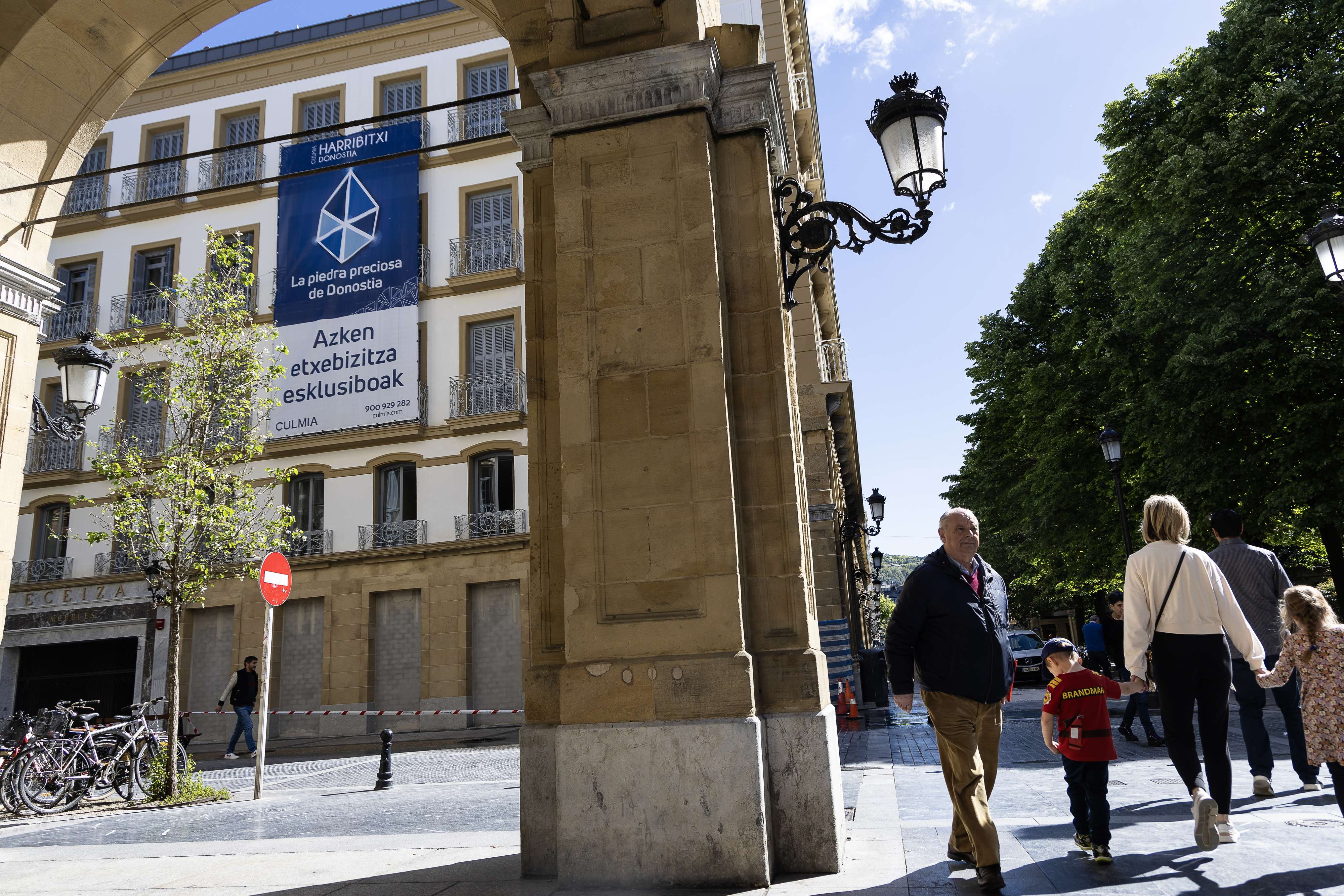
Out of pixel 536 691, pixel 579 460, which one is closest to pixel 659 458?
pixel 579 460

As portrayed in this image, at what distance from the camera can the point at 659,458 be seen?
17.4 feet

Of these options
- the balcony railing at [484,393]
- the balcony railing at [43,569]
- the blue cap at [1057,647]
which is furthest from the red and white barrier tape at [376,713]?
the blue cap at [1057,647]

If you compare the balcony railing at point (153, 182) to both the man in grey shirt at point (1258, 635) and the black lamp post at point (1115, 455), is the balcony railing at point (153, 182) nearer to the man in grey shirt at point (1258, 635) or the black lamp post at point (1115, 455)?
the black lamp post at point (1115, 455)

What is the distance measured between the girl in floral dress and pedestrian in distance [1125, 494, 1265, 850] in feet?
1.02

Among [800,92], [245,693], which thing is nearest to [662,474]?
[245,693]

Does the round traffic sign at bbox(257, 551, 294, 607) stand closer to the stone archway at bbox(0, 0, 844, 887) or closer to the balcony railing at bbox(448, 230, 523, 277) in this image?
the stone archway at bbox(0, 0, 844, 887)

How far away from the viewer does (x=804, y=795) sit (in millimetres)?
4891

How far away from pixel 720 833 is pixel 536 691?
4.76 ft

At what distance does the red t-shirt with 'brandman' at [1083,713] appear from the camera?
4.74 meters

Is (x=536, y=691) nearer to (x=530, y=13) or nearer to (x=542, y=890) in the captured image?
(x=542, y=890)

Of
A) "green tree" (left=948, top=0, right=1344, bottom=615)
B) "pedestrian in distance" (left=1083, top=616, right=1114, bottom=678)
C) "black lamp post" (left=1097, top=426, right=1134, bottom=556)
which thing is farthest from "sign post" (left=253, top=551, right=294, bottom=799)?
"green tree" (left=948, top=0, right=1344, bottom=615)

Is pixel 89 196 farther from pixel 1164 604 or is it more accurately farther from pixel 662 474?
pixel 1164 604

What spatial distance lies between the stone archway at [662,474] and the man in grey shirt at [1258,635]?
330 cm

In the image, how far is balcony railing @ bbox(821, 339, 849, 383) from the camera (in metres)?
26.8
